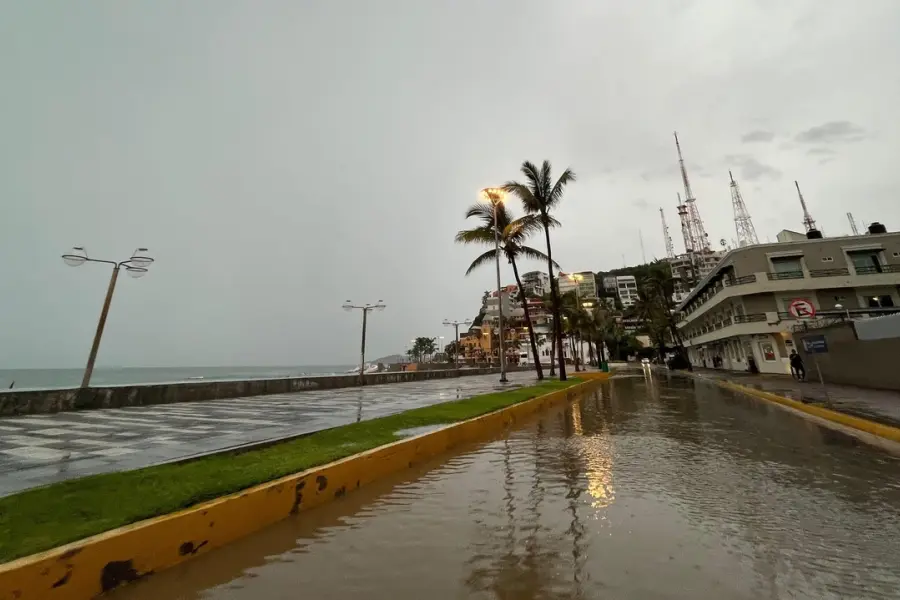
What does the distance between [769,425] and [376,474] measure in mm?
9418

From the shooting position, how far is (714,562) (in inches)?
120

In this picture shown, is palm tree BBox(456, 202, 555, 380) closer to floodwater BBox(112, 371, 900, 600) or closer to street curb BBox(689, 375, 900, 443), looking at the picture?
street curb BBox(689, 375, 900, 443)

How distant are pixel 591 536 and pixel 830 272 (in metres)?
38.9

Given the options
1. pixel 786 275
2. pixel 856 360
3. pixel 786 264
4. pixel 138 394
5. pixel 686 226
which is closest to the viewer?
pixel 138 394

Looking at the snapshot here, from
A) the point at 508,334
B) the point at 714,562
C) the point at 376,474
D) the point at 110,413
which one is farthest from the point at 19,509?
the point at 508,334

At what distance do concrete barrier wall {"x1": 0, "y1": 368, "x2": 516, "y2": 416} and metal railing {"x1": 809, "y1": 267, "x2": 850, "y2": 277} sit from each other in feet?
120

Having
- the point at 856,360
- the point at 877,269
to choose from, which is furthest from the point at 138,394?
the point at 877,269

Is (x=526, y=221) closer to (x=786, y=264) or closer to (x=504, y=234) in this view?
(x=504, y=234)

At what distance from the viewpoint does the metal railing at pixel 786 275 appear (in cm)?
3106

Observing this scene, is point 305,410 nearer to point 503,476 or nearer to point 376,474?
point 376,474

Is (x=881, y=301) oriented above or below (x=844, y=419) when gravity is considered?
above

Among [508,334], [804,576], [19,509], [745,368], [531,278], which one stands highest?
[531,278]

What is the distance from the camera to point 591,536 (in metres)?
3.59

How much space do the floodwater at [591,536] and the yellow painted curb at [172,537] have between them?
6.7 inches
